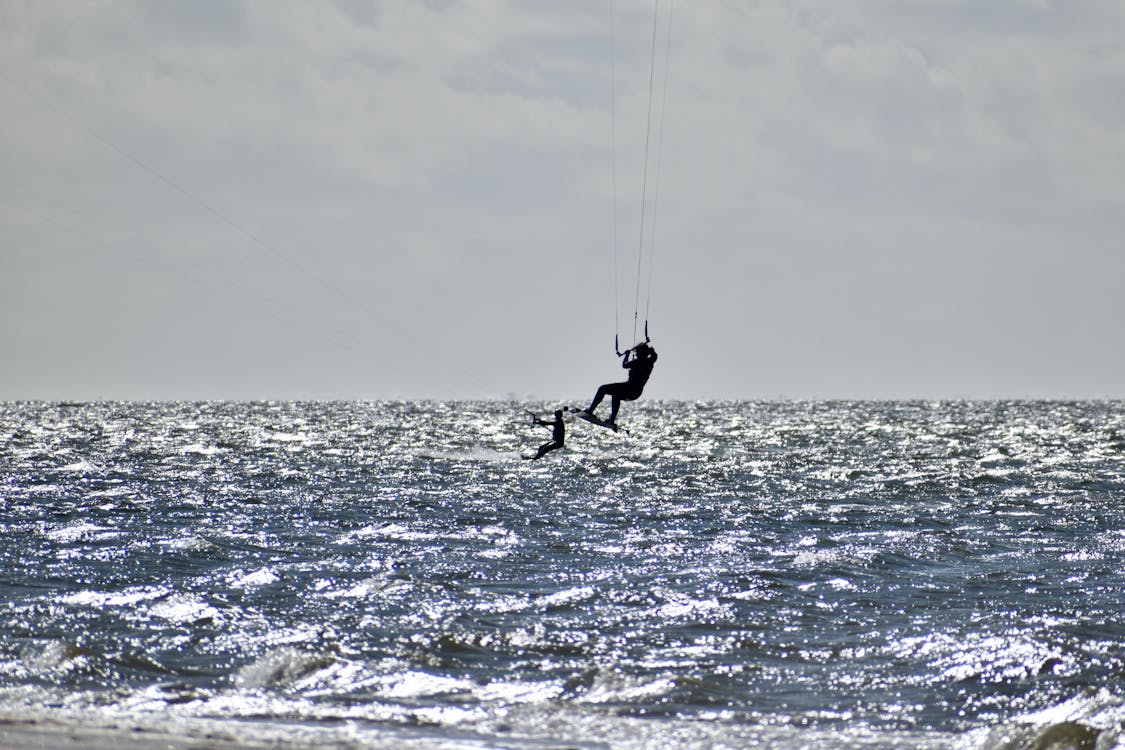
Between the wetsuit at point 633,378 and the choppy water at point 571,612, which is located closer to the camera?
the choppy water at point 571,612

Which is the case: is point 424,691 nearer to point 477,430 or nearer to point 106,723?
point 106,723

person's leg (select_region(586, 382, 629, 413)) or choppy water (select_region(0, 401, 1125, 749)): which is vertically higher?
person's leg (select_region(586, 382, 629, 413))

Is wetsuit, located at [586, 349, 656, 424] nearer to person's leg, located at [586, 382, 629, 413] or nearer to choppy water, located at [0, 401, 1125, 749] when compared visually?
person's leg, located at [586, 382, 629, 413]

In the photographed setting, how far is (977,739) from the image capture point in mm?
12383

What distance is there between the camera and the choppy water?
42.2 ft

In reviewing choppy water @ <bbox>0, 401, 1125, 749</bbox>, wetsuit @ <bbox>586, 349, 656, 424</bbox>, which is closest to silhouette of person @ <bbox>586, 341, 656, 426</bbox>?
wetsuit @ <bbox>586, 349, 656, 424</bbox>

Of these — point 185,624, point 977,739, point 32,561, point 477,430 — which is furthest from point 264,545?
point 477,430

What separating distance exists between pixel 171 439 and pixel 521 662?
6204 cm

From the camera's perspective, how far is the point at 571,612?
18.6 meters

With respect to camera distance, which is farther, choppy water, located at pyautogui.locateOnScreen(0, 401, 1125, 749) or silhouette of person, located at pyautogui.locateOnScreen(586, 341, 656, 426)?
silhouette of person, located at pyautogui.locateOnScreen(586, 341, 656, 426)

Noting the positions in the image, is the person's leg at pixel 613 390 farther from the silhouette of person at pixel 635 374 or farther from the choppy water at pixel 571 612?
the choppy water at pixel 571 612

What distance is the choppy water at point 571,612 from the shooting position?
12859mm

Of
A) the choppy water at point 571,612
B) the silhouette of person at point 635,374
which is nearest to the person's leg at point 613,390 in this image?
the silhouette of person at point 635,374

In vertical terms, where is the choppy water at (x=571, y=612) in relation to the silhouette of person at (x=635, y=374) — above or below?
below
